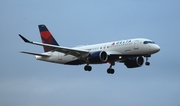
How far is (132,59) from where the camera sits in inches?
4018

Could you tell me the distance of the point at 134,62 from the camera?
101938 mm

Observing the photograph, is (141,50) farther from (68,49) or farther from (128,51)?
(68,49)

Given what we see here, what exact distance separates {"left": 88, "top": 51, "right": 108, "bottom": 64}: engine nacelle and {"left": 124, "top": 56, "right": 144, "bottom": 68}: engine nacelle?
6.90m

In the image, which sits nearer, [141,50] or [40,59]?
[141,50]

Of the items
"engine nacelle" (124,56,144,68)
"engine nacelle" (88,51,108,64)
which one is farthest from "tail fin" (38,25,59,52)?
"engine nacelle" (124,56,144,68)

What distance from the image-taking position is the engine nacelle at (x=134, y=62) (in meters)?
102

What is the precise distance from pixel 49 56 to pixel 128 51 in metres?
16.5

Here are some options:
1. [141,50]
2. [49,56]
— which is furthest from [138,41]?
[49,56]

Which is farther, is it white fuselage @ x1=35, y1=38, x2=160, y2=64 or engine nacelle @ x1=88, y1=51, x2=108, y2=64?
engine nacelle @ x1=88, y1=51, x2=108, y2=64

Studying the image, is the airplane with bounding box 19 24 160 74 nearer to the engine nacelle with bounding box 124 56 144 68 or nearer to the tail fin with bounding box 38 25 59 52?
the engine nacelle with bounding box 124 56 144 68

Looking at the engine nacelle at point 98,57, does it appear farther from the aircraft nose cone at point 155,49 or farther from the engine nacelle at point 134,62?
the aircraft nose cone at point 155,49

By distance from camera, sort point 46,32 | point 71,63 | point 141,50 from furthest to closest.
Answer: point 46,32, point 71,63, point 141,50

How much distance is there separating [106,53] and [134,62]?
737 centimetres

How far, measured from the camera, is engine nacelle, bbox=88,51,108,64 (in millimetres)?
95312
